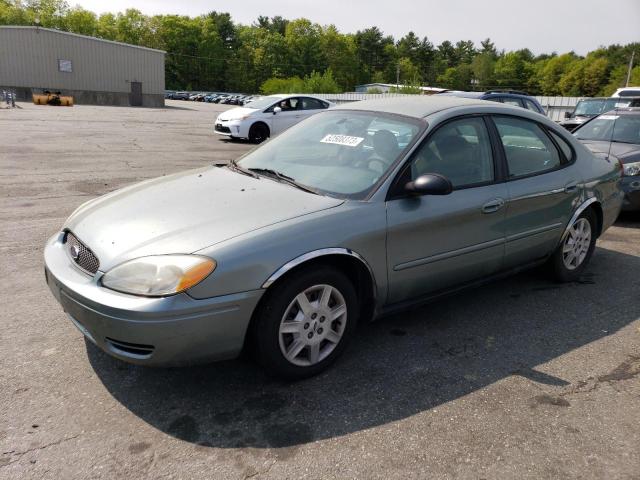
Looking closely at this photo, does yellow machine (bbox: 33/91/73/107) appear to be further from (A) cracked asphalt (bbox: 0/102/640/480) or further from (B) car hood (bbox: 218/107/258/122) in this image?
(A) cracked asphalt (bbox: 0/102/640/480)

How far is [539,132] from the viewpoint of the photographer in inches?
174

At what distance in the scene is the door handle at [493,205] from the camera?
146 inches

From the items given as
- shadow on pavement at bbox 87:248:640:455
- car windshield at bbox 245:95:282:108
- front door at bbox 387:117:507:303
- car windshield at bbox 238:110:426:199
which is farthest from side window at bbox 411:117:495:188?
car windshield at bbox 245:95:282:108

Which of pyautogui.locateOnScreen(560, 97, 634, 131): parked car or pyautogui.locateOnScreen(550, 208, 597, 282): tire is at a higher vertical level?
pyautogui.locateOnScreen(560, 97, 634, 131): parked car

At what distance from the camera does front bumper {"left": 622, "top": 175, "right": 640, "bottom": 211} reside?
6.71 meters

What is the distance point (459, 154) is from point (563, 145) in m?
1.40

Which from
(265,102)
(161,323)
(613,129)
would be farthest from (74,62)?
(161,323)

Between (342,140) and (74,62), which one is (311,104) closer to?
(342,140)

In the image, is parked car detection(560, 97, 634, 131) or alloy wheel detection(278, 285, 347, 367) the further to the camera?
parked car detection(560, 97, 634, 131)

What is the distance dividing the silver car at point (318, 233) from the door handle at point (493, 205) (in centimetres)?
1

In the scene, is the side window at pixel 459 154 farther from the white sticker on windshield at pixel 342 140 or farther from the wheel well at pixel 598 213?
the wheel well at pixel 598 213

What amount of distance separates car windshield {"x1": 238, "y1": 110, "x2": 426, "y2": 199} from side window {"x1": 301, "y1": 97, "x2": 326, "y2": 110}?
43.7ft

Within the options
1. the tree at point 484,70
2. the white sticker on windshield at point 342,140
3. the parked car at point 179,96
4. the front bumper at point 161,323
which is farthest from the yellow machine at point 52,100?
the tree at point 484,70

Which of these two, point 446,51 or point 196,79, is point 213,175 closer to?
point 196,79
